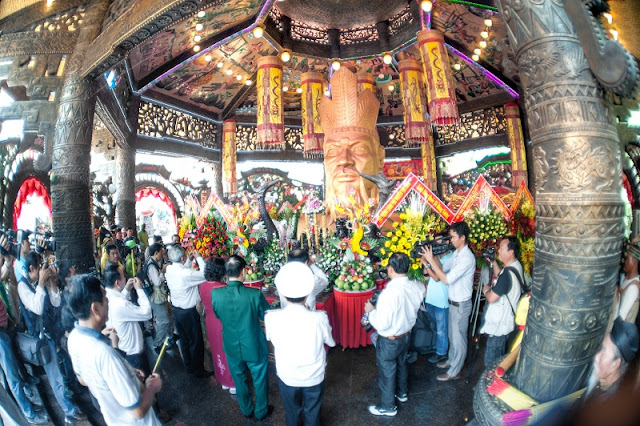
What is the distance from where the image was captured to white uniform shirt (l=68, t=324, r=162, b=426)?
1.59m

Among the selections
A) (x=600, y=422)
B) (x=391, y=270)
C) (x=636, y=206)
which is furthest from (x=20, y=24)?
(x=636, y=206)

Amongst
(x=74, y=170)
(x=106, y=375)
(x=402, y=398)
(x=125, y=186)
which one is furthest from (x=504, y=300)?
(x=125, y=186)

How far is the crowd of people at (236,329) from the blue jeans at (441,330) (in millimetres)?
10

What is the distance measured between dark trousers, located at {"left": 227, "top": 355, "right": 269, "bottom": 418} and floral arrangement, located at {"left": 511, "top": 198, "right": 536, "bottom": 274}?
9.01 feet

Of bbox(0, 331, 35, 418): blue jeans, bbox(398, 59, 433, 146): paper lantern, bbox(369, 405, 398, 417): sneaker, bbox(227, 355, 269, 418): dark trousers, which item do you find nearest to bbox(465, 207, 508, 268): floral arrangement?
bbox(369, 405, 398, 417): sneaker

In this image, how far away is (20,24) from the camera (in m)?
4.30

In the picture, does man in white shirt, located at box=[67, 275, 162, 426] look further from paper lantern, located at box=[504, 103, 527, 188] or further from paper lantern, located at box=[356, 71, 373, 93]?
paper lantern, located at box=[504, 103, 527, 188]

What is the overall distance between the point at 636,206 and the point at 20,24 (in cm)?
658

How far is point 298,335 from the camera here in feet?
7.33

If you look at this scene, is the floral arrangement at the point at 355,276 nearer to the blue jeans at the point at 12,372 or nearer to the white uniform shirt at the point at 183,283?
the white uniform shirt at the point at 183,283

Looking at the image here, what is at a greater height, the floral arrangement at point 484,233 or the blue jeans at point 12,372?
the floral arrangement at point 484,233

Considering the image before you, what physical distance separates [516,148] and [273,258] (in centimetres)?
830

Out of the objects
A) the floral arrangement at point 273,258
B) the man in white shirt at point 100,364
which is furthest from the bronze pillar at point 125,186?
the man in white shirt at point 100,364

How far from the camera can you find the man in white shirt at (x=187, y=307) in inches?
137
